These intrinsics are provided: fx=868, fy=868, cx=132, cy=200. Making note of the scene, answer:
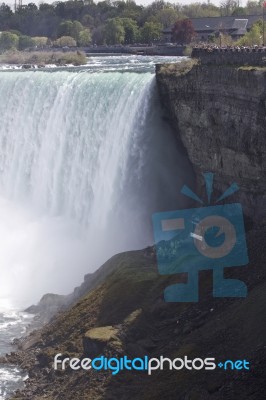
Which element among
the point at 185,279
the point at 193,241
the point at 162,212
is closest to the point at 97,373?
the point at 185,279

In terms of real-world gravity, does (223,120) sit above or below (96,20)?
below

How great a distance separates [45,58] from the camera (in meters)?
76.3

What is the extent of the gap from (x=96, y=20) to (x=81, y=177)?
79.5 m

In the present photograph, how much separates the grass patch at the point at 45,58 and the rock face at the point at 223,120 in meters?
33.7

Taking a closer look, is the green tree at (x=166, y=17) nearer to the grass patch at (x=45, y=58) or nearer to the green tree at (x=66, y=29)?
the green tree at (x=66, y=29)

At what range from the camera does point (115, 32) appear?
9025 centimetres

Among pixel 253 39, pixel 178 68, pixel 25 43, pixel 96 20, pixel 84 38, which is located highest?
pixel 96 20

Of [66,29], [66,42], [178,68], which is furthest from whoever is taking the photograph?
[66,29]

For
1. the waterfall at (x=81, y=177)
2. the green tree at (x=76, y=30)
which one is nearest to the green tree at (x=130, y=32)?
the green tree at (x=76, y=30)

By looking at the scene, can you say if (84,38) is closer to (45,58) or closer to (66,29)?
(66,29)

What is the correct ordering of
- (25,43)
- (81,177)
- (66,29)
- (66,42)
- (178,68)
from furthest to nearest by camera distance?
(66,29), (25,43), (66,42), (81,177), (178,68)

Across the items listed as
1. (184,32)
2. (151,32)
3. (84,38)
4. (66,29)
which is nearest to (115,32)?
(151,32)

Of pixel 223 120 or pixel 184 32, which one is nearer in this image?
pixel 223 120

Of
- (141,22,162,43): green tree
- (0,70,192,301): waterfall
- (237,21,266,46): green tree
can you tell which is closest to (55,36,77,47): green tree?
(141,22,162,43): green tree
